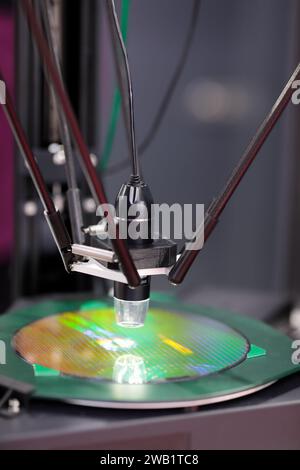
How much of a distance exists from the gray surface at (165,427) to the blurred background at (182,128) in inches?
20.3

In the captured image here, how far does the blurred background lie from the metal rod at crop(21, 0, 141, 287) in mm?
503

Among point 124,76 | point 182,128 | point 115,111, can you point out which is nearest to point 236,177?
point 124,76

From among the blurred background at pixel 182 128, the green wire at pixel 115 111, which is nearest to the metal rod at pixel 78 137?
the green wire at pixel 115 111

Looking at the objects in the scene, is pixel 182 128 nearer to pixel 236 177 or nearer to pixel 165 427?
pixel 236 177

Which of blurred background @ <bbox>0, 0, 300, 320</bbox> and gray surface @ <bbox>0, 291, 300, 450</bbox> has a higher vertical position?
blurred background @ <bbox>0, 0, 300, 320</bbox>

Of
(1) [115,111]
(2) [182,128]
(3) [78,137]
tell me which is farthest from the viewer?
(2) [182,128]

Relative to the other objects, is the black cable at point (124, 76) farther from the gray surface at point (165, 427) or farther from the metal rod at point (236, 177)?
the gray surface at point (165, 427)

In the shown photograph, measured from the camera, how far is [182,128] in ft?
5.35

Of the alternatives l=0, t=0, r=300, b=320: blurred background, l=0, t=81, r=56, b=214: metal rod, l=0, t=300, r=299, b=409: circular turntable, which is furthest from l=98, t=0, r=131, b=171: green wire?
l=0, t=300, r=299, b=409: circular turntable

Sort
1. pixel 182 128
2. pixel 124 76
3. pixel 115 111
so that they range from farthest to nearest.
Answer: pixel 182 128
pixel 115 111
pixel 124 76

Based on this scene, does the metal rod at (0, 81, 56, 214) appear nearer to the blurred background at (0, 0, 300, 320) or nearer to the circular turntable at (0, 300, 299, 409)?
the circular turntable at (0, 300, 299, 409)

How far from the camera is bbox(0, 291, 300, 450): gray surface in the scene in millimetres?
639

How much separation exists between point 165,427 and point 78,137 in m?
0.29

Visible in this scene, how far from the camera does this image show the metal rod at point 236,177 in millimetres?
735
